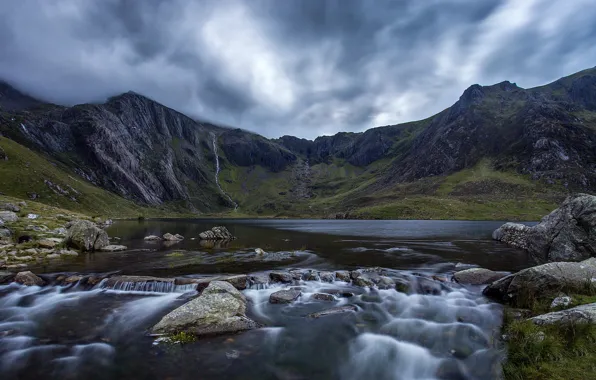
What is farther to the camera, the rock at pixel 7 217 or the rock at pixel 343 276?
the rock at pixel 7 217

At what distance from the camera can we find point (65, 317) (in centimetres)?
1714

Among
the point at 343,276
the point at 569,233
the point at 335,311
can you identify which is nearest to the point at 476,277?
the point at 343,276

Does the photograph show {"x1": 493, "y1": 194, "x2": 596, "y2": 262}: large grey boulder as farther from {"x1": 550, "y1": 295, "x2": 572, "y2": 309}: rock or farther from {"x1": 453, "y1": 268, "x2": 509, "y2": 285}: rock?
{"x1": 550, "y1": 295, "x2": 572, "y2": 309}: rock

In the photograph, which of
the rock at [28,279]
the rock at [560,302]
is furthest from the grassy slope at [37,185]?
the rock at [560,302]

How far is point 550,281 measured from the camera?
1733 centimetres

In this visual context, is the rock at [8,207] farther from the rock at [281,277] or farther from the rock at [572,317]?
the rock at [572,317]

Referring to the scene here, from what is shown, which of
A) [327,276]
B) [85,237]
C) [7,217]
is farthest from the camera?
[7,217]

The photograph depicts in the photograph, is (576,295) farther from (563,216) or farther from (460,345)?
(563,216)

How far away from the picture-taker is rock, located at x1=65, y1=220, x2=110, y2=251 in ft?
132

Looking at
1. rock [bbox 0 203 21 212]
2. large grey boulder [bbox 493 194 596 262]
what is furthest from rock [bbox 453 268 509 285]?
rock [bbox 0 203 21 212]

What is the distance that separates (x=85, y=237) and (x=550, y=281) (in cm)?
5052

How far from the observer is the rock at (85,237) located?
1583 inches

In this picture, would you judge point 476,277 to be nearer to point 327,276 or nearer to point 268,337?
point 327,276

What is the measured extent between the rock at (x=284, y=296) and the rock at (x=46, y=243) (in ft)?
110
